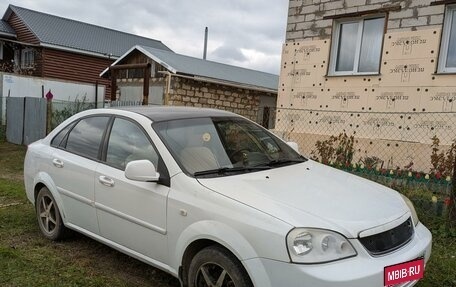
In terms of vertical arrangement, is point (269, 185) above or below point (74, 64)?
below

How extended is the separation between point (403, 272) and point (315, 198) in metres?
0.71

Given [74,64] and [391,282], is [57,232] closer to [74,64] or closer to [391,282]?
[391,282]

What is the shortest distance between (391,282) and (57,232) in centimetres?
347

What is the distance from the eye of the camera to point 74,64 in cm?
2494

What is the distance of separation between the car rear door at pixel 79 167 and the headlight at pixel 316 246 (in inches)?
84.1

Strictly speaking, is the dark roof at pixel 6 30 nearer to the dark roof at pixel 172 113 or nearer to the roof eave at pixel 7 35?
the roof eave at pixel 7 35

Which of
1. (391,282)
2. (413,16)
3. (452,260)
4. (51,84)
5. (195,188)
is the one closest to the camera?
(391,282)

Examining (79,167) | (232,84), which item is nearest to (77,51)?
(232,84)

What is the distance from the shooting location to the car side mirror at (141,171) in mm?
3166

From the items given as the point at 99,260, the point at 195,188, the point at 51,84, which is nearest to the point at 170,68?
the point at 51,84

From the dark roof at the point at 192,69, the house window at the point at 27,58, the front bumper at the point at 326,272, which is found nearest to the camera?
the front bumper at the point at 326,272

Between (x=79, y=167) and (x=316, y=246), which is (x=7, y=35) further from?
(x=316, y=246)

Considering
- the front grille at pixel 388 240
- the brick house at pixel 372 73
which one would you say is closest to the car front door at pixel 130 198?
the front grille at pixel 388 240

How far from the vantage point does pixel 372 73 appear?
8.66 m
